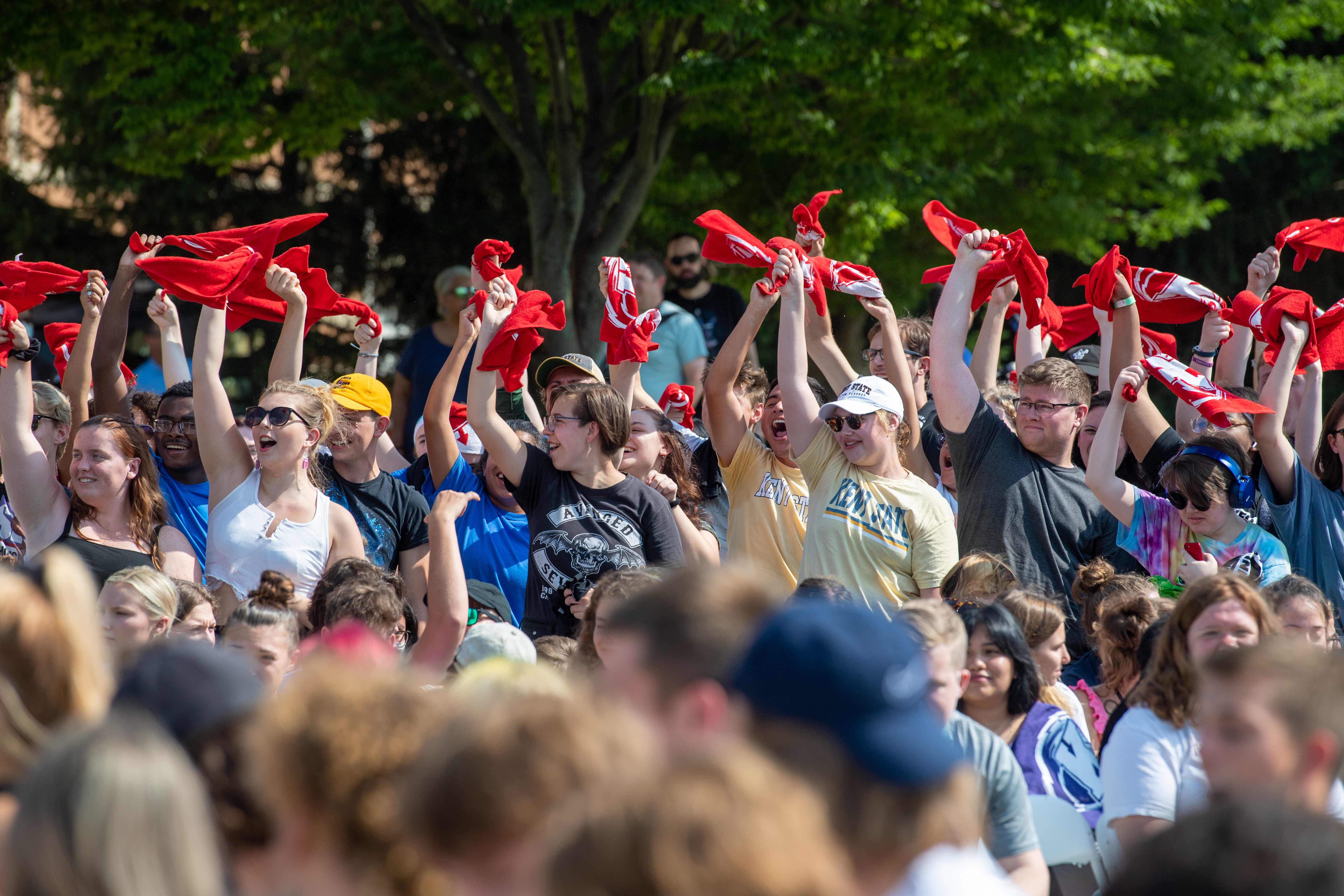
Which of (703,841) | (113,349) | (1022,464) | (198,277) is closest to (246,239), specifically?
(198,277)

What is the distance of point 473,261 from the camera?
18.8 feet

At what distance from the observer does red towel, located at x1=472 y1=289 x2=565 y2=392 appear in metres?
5.19

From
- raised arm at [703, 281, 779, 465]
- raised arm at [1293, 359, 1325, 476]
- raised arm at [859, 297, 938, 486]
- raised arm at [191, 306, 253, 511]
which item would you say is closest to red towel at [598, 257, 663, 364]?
raised arm at [703, 281, 779, 465]

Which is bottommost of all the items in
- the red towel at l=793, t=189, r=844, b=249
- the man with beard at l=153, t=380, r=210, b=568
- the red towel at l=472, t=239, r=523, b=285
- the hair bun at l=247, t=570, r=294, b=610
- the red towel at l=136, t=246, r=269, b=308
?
the man with beard at l=153, t=380, r=210, b=568

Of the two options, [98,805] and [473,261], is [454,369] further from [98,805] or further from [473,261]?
[98,805]

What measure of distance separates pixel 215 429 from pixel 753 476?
220cm

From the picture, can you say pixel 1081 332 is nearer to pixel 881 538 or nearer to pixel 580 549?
pixel 881 538

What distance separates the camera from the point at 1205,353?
6.39 meters

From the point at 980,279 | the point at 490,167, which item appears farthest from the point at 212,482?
the point at 490,167

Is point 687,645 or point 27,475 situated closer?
point 687,645

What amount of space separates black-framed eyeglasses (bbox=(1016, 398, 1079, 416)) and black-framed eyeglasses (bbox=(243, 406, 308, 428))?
9.47 feet

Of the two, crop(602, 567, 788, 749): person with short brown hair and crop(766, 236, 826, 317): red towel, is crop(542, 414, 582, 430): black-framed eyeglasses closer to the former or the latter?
crop(766, 236, 826, 317): red towel

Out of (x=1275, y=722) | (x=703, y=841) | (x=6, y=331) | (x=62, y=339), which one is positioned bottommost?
(x=62, y=339)

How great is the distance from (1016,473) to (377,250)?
10671mm
